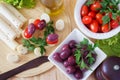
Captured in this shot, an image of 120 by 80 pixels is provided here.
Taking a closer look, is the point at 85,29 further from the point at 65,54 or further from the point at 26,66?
the point at 26,66

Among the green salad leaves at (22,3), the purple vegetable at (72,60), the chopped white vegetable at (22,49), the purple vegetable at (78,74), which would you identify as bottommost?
the purple vegetable at (78,74)

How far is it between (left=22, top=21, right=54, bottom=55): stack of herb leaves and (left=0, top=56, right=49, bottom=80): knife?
0.11ft

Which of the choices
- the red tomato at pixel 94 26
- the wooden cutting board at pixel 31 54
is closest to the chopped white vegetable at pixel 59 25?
the wooden cutting board at pixel 31 54

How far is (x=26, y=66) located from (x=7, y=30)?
0.53 ft

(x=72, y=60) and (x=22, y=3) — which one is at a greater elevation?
(x=22, y=3)

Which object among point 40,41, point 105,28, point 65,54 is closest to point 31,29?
point 40,41

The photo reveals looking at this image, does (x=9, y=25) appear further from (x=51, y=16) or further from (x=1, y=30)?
(x=51, y=16)

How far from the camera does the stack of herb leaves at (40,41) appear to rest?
47.8 inches

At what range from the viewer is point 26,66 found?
1.21m

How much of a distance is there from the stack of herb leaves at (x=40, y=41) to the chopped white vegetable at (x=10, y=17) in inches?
2.7

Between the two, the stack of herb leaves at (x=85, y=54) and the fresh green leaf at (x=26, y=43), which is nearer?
the stack of herb leaves at (x=85, y=54)

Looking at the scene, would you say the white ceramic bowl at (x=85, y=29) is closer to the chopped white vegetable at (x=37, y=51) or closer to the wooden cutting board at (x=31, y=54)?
the wooden cutting board at (x=31, y=54)

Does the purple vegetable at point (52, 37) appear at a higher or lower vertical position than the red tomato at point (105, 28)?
higher

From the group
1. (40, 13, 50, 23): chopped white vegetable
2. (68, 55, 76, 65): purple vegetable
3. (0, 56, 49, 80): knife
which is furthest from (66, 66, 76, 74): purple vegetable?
(40, 13, 50, 23): chopped white vegetable
